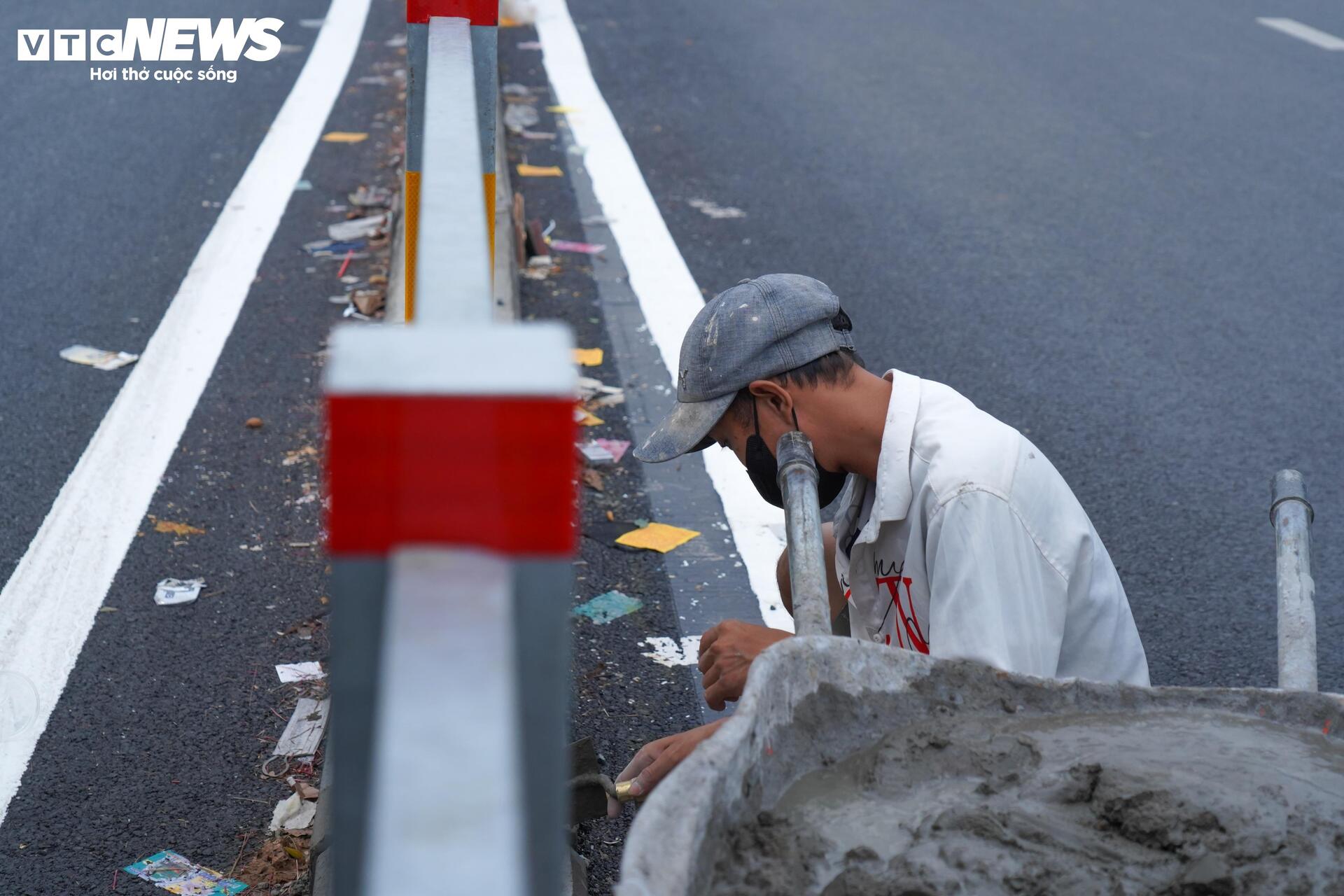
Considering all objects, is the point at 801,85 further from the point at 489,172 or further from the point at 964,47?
the point at 489,172

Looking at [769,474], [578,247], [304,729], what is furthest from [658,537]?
[578,247]

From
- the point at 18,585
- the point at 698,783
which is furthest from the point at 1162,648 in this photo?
the point at 18,585

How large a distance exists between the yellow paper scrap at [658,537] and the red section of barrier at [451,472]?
11.2 ft

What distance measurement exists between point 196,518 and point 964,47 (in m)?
8.87

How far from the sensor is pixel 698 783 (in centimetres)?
161

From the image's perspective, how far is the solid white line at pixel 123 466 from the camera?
371 cm

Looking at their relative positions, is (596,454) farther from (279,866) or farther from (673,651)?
(279,866)

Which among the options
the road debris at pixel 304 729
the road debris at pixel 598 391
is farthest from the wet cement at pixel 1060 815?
the road debris at pixel 598 391

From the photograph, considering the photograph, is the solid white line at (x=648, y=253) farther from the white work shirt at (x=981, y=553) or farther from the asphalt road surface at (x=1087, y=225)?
the white work shirt at (x=981, y=553)

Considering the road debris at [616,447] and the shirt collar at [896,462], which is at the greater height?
the shirt collar at [896,462]

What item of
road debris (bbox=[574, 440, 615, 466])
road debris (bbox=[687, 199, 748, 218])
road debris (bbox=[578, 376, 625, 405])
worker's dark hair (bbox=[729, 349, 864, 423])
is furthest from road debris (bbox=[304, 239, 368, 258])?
worker's dark hair (bbox=[729, 349, 864, 423])

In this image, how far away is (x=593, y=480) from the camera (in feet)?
15.6

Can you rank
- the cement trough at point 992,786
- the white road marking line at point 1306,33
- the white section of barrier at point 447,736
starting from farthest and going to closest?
the white road marking line at point 1306,33 → the cement trough at point 992,786 → the white section of barrier at point 447,736

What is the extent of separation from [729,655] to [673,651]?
4.07 feet
